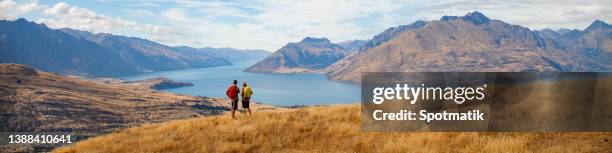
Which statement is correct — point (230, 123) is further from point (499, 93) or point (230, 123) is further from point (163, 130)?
point (499, 93)

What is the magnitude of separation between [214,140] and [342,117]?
5.75m

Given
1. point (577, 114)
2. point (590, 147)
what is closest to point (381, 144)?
point (590, 147)

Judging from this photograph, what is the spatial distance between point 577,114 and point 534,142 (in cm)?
392

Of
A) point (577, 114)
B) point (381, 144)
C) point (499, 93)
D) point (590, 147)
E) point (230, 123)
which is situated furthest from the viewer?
point (230, 123)

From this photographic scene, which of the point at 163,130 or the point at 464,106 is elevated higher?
the point at 464,106

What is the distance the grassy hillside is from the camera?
12789 millimetres

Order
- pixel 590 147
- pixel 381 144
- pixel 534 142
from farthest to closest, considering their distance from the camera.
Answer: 1. pixel 381 144
2. pixel 534 142
3. pixel 590 147

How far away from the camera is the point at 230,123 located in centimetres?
2153

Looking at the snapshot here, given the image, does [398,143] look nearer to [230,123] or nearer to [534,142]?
[534,142]

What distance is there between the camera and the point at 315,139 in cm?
1653

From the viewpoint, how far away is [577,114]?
624 inches

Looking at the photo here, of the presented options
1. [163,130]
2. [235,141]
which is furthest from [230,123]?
[235,141]

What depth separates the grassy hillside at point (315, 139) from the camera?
12.8m

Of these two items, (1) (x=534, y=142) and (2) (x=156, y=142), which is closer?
(1) (x=534, y=142)
